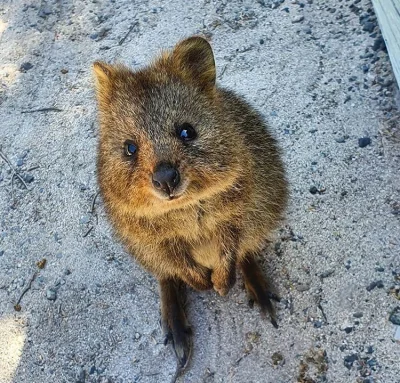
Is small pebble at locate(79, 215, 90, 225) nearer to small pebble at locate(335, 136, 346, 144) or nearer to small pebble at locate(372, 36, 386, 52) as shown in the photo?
small pebble at locate(335, 136, 346, 144)

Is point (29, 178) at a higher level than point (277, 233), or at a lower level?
higher

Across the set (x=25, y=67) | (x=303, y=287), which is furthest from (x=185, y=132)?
(x=25, y=67)

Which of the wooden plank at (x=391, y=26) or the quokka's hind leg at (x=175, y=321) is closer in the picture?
the quokka's hind leg at (x=175, y=321)

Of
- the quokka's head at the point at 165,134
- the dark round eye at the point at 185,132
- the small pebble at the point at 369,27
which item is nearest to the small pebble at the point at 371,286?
the quokka's head at the point at 165,134

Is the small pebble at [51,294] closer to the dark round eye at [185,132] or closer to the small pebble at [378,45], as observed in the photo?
the dark round eye at [185,132]

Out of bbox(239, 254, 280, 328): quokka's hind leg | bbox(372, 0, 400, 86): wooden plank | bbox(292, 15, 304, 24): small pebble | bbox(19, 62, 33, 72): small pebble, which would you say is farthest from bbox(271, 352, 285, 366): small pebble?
bbox(19, 62, 33, 72): small pebble

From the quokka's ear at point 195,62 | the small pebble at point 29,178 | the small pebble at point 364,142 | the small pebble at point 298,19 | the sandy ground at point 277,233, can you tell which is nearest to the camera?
the quokka's ear at point 195,62

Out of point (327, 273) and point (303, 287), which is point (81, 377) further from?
point (327, 273)
